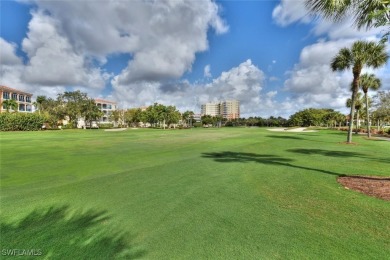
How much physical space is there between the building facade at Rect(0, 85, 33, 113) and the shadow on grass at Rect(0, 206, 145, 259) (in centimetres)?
9262

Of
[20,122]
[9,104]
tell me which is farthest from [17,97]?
[20,122]

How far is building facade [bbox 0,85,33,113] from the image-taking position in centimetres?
8266

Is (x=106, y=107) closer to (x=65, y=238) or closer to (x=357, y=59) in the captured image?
(x=357, y=59)

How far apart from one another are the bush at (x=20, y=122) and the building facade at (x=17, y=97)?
1856 cm

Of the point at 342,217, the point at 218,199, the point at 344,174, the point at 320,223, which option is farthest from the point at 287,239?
the point at 344,174

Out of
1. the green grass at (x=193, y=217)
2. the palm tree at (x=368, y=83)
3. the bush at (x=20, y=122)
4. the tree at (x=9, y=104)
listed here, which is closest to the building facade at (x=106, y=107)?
the tree at (x=9, y=104)

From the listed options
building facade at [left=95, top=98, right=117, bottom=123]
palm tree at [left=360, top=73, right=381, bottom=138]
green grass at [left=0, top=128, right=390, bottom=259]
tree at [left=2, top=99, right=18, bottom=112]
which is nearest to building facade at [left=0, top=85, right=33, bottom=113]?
tree at [left=2, top=99, right=18, bottom=112]

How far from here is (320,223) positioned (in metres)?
5.11

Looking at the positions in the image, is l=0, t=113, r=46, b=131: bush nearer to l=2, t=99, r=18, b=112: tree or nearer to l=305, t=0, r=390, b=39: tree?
l=2, t=99, r=18, b=112: tree

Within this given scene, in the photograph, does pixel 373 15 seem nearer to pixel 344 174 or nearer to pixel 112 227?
pixel 344 174

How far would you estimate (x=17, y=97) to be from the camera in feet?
306

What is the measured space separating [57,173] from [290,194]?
31.2 feet

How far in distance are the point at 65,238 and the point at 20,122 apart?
242 ft

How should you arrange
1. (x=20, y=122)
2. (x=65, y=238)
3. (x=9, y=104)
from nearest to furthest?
(x=65, y=238) < (x=20, y=122) < (x=9, y=104)
